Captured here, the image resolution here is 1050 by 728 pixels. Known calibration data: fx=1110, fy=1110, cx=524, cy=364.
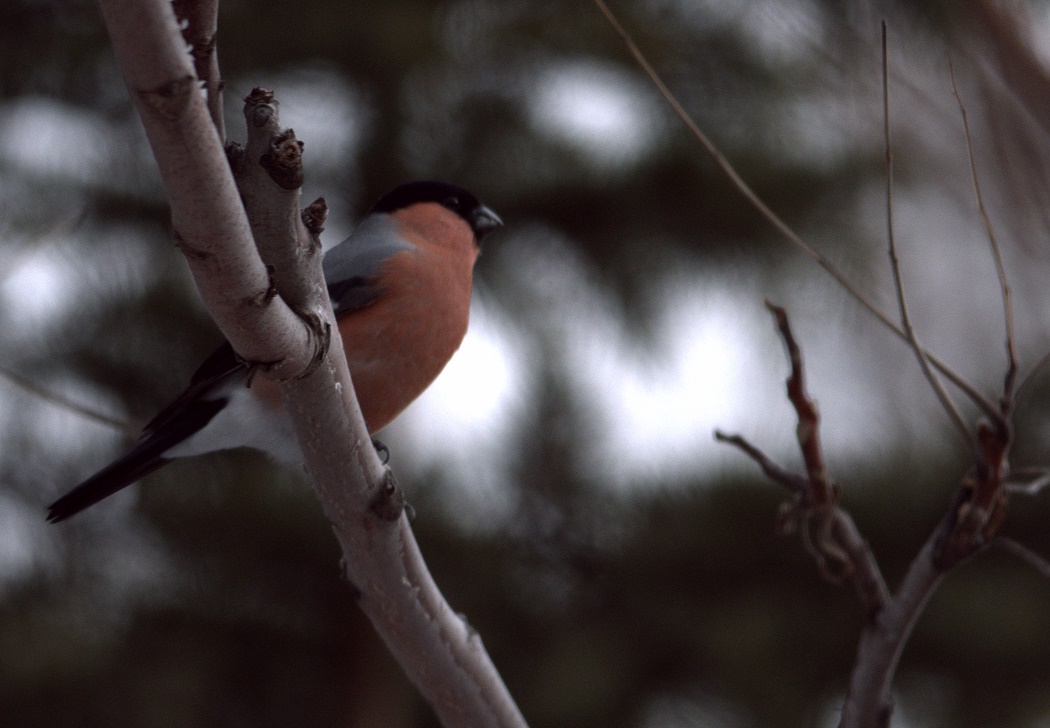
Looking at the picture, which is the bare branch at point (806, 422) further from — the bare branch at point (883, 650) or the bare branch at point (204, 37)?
the bare branch at point (204, 37)

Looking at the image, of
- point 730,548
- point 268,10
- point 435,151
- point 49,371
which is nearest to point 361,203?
point 435,151

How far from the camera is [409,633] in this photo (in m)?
1.54

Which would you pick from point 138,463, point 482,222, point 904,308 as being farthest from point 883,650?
point 482,222

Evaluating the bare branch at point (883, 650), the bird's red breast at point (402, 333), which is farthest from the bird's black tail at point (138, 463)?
the bare branch at point (883, 650)

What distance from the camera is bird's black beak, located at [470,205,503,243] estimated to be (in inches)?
112

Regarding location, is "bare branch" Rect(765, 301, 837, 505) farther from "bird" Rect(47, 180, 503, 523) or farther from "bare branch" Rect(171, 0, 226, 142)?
"bird" Rect(47, 180, 503, 523)

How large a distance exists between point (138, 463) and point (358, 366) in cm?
44

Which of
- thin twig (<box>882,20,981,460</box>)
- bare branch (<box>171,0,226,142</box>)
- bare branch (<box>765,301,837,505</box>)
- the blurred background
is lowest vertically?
the blurred background

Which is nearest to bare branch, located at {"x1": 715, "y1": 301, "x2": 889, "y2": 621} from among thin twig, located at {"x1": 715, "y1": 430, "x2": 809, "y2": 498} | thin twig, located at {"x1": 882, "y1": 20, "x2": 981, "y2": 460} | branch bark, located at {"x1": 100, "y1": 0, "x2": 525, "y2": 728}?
thin twig, located at {"x1": 715, "y1": 430, "x2": 809, "y2": 498}

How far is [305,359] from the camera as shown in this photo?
3.84ft

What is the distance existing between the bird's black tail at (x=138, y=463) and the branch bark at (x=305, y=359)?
589 mm

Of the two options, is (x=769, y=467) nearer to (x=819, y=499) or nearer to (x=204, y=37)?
(x=819, y=499)

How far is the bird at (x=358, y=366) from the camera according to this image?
81.2 inches

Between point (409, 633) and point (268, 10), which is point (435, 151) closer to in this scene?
point (268, 10)
